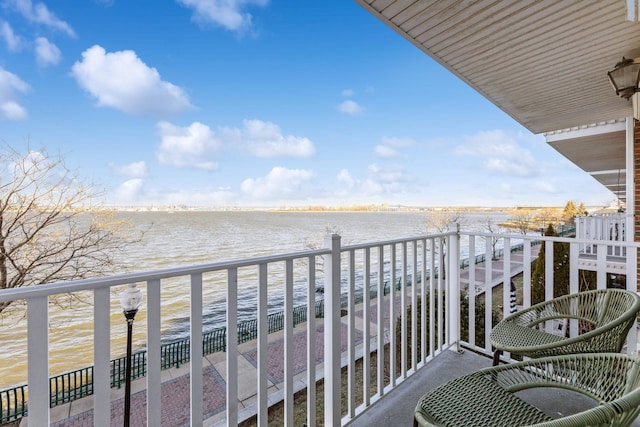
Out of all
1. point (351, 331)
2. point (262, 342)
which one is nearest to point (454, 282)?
point (351, 331)

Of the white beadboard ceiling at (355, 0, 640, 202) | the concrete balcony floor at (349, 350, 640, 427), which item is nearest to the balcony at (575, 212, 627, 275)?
the white beadboard ceiling at (355, 0, 640, 202)

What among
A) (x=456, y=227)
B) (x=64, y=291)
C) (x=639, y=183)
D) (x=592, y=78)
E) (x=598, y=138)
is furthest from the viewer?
(x=598, y=138)

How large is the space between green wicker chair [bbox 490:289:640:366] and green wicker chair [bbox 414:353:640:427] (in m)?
0.33

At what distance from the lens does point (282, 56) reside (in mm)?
13438

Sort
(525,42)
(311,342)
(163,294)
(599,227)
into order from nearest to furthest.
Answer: (311,342) < (525,42) < (163,294) < (599,227)

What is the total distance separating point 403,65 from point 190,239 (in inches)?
644

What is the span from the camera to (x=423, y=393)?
2254mm

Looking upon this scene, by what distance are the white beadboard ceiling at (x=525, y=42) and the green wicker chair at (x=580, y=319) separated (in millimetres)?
1948

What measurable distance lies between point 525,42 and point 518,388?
267 centimetres

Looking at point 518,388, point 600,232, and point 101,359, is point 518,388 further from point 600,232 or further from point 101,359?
point 600,232

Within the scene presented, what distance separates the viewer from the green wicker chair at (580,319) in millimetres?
1624

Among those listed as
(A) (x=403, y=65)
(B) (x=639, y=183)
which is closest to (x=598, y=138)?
(B) (x=639, y=183)

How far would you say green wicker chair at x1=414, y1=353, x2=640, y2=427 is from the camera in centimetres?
115

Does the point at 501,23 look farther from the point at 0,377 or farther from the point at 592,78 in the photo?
the point at 0,377
